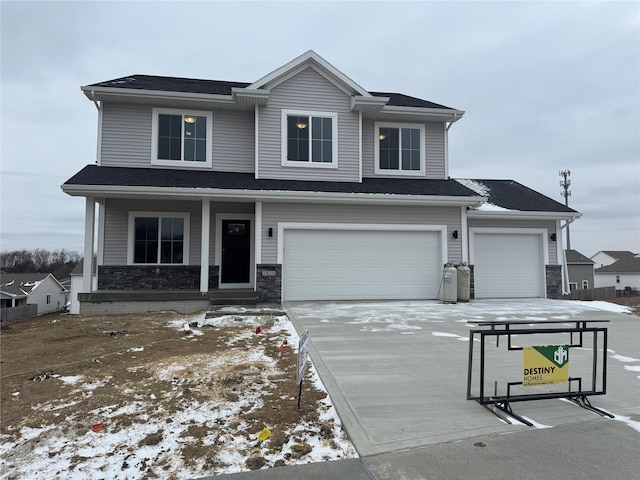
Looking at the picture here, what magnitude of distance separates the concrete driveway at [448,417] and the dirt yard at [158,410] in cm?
36

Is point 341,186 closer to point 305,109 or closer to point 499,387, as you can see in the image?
point 305,109

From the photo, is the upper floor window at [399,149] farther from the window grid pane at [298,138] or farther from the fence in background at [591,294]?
the fence in background at [591,294]

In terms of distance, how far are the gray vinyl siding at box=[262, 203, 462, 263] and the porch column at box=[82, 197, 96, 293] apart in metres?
4.43

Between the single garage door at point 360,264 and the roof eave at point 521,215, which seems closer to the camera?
the single garage door at point 360,264

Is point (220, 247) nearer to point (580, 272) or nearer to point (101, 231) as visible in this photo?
point (101, 231)

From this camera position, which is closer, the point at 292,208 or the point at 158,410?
the point at 158,410

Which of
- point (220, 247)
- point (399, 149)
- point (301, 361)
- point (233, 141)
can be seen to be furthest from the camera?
point (399, 149)

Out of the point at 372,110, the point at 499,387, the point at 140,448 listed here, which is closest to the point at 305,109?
the point at 372,110

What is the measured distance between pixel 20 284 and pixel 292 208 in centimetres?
3716

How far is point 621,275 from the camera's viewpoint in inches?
1812

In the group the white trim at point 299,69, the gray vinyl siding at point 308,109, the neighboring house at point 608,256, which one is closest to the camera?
the white trim at point 299,69

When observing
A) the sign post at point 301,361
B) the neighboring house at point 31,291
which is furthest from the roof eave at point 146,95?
the neighboring house at point 31,291

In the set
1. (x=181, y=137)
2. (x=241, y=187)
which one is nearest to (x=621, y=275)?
(x=241, y=187)

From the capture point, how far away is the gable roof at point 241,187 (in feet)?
30.9
